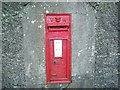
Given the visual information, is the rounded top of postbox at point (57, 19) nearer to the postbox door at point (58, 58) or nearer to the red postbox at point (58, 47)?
the red postbox at point (58, 47)

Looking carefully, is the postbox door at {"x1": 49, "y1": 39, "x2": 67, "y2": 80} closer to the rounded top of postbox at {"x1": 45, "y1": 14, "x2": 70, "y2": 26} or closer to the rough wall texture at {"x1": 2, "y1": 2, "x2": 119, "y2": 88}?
the rough wall texture at {"x1": 2, "y1": 2, "x2": 119, "y2": 88}

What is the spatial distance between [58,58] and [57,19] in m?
0.54

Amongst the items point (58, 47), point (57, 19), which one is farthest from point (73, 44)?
point (57, 19)

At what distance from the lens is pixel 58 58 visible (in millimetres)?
3520

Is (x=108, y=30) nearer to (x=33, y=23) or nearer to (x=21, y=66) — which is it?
(x=33, y=23)

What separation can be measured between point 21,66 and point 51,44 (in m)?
0.52

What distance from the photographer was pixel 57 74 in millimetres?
3580

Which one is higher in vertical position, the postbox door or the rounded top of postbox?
the rounded top of postbox

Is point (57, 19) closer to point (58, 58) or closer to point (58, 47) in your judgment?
point (58, 47)

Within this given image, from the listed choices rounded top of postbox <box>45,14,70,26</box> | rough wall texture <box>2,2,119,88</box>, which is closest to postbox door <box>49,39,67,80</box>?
rough wall texture <box>2,2,119,88</box>

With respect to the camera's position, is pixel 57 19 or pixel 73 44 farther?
pixel 73 44

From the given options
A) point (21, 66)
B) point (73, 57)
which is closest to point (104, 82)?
point (73, 57)

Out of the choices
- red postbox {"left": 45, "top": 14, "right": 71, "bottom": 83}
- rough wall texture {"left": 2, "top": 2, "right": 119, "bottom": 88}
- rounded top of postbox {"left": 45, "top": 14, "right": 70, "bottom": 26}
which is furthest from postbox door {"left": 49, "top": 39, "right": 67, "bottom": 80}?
rounded top of postbox {"left": 45, "top": 14, "right": 70, "bottom": 26}

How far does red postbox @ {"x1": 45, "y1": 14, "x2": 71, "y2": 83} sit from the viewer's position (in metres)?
3.41
